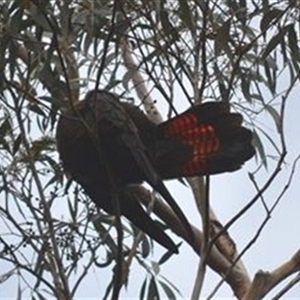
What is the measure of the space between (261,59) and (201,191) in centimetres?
37

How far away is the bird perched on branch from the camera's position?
6.10 ft

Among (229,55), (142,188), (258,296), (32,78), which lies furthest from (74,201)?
(258,296)

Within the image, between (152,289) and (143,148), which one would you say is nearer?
(143,148)

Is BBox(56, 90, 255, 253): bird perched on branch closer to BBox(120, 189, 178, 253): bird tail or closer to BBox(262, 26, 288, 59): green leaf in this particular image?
BBox(120, 189, 178, 253): bird tail

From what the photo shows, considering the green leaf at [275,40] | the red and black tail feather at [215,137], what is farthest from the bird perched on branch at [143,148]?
the green leaf at [275,40]

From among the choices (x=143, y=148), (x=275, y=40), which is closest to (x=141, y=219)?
(x=143, y=148)

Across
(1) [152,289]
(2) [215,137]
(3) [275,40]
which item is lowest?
(1) [152,289]

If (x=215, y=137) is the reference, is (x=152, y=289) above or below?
below

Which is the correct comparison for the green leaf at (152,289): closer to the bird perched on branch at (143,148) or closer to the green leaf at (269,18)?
the bird perched on branch at (143,148)

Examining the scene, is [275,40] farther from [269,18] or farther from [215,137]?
[215,137]

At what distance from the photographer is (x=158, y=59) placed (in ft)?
6.65

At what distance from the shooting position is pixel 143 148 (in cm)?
186

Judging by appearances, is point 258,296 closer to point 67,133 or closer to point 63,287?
point 63,287

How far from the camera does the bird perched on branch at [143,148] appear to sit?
1.86 metres
